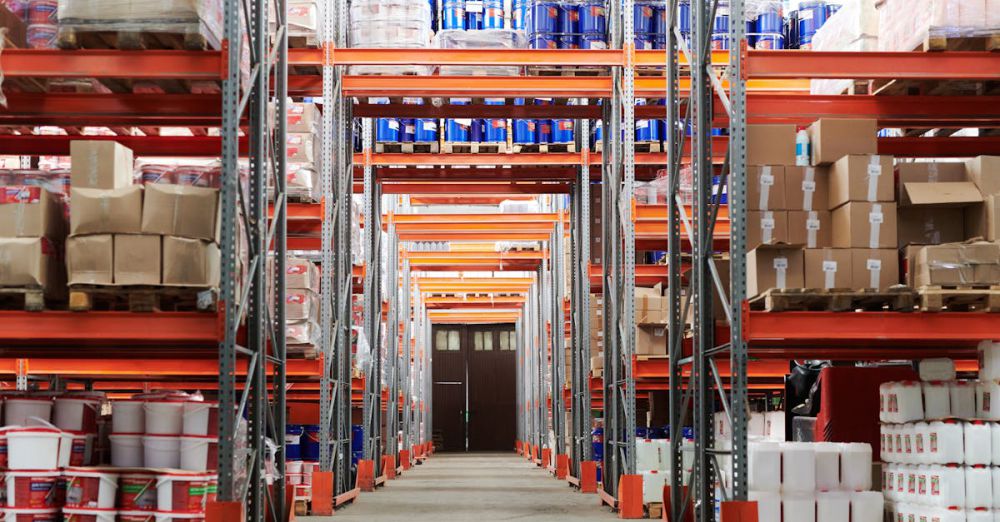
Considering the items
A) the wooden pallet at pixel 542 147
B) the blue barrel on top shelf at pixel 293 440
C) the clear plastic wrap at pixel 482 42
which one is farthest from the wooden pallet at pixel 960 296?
the wooden pallet at pixel 542 147

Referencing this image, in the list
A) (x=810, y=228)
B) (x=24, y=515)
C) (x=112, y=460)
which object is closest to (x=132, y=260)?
(x=112, y=460)

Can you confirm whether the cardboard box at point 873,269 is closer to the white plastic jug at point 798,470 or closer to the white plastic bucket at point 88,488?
the white plastic jug at point 798,470

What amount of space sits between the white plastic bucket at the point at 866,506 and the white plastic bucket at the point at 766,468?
54 centimetres

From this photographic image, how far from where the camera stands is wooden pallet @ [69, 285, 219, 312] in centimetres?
729

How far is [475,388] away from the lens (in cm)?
4269

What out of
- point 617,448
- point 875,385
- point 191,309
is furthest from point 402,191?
point 191,309

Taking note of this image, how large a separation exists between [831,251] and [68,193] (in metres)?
4.84

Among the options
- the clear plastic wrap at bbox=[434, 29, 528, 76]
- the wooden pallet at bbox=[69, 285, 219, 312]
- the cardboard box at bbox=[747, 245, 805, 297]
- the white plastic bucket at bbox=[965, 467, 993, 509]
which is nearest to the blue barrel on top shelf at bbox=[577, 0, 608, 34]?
the clear plastic wrap at bbox=[434, 29, 528, 76]

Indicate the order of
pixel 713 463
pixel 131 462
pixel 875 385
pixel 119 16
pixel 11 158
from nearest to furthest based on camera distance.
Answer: pixel 119 16, pixel 131 462, pixel 713 463, pixel 875 385, pixel 11 158

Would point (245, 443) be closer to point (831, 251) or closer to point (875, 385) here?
point (831, 251)

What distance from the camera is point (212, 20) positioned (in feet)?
25.1

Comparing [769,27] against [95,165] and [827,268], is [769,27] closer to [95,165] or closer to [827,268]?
[827,268]

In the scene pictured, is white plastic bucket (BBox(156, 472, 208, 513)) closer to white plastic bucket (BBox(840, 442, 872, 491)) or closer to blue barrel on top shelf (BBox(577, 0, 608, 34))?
white plastic bucket (BBox(840, 442, 872, 491))

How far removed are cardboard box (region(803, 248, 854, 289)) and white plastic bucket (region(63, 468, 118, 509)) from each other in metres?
4.54
